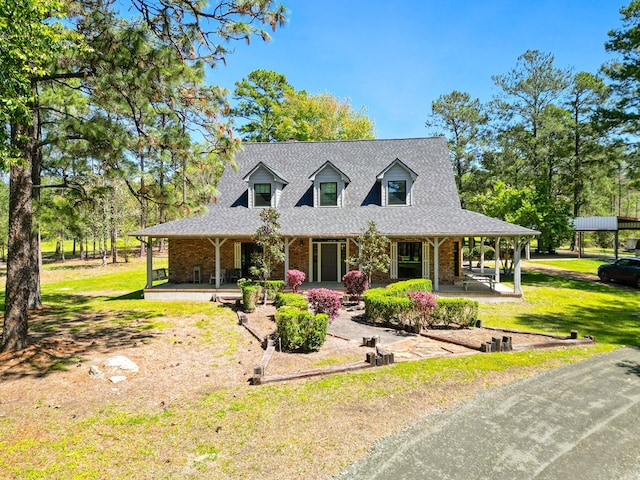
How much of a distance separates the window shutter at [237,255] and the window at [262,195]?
2.87 metres

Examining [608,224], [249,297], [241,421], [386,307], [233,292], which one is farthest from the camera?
[608,224]

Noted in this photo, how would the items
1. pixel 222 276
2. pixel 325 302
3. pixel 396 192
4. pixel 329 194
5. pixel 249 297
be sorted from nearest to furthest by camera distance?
1. pixel 325 302
2. pixel 249 297
3. pixel 222 276
4. pixel 396 192
5. pixel 329 194

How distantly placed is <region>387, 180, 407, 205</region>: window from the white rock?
15166mm

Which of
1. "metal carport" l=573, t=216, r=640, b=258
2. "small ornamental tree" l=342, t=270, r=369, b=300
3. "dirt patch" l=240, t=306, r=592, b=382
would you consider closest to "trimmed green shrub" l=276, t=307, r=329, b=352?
"dirt patch" l=240, t=306, r=592, b=382

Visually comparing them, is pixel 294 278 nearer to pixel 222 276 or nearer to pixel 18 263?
pixel 222 276

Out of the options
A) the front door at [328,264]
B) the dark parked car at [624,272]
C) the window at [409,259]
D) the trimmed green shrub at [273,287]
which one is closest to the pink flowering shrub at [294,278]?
the trimmed green shrub at [273,287]

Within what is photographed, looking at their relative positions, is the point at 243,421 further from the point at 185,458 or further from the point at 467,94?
the point at 467,94

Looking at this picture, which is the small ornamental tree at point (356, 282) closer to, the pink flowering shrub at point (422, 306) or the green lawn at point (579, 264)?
the pink flowering shrub at point (422, 306)

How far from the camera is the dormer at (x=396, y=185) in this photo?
768 inches

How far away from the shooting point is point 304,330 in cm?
912

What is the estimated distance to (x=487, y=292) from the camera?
16203 millimetres

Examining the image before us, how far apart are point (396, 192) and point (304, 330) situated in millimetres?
12823

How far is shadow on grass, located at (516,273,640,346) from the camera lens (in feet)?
36.0

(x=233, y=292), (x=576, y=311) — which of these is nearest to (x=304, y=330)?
(x=233, y=292)
